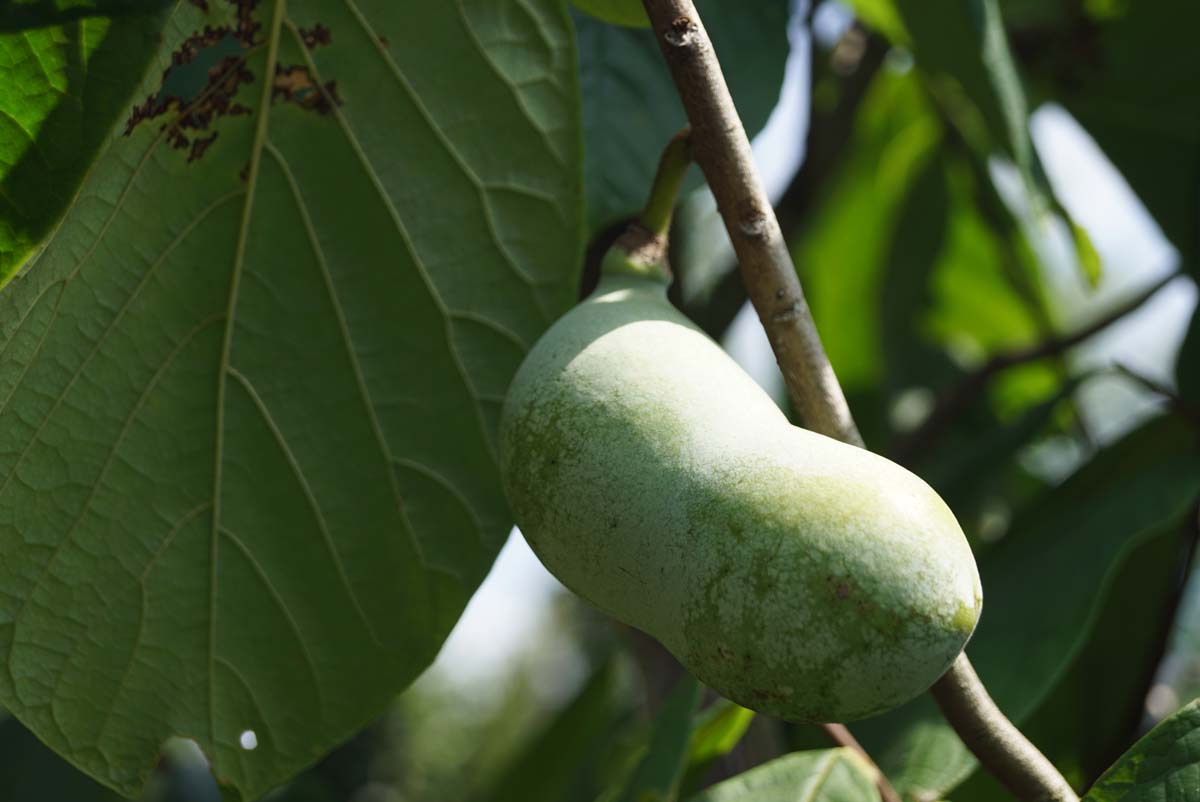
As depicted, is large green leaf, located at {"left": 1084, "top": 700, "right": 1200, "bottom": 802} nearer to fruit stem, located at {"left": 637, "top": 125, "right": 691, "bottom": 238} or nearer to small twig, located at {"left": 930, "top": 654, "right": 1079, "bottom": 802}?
small twig, located at {"left": 930, "top": 654, "right": 1079, "bottom": 802}

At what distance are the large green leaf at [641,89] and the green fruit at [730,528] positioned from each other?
→ 0.34 metres

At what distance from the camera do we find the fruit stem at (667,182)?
2.07 feet

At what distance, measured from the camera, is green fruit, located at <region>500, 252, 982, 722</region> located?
0.45 meters

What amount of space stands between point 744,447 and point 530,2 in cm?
37

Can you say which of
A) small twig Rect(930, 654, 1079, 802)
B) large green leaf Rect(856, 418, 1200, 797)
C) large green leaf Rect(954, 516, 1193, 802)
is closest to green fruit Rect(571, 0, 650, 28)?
small twig Rect(930, 654, 1079, 802)

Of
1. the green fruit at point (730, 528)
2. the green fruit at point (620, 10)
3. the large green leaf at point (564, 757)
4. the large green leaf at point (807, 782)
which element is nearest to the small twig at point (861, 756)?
the large green leaf at point (807, 782)

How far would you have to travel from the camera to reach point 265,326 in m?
0.76

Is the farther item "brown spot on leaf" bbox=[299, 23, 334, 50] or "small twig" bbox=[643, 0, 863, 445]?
"brown spot on leaf" bbox=[299, 23, 334, 50]

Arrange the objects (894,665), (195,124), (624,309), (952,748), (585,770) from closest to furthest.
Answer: (894,665), (624,309), (195,124), (952,748), (585,770)

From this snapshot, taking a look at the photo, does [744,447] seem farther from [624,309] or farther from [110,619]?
[110,619]

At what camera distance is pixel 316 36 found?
722 millimetres

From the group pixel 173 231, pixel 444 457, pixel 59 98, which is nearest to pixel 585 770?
pixel 444 457

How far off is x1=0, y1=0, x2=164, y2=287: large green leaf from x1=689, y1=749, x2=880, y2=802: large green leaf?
573 millimetres

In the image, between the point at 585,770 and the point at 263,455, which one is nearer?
the point at 263,455
